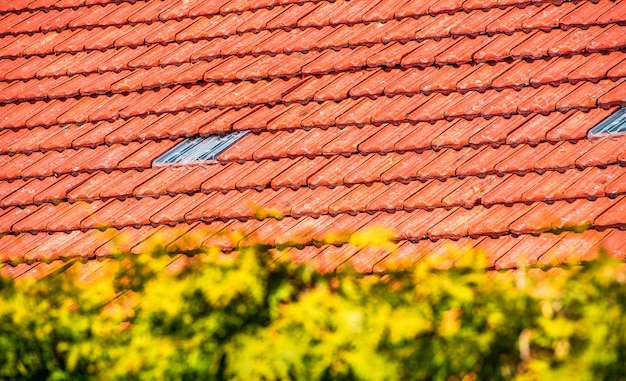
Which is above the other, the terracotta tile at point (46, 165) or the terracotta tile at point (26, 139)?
the terracotta tile at point (26, 139)

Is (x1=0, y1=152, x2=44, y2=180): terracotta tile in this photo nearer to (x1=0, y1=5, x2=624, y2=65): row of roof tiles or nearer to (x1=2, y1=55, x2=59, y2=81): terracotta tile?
(x1=2, y1=55, x2=59, y2=81): terracotta tile

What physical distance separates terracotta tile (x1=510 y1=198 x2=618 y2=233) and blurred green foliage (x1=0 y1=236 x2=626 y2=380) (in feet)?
6.48

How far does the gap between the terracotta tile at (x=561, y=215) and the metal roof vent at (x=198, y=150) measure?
2.22 metres

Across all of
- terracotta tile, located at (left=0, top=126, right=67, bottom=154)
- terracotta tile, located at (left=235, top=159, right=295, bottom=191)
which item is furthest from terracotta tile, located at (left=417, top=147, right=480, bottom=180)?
terracotta tile, located at (left=0, top=126, right=67, bottom=154)

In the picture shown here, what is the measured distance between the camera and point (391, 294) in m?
4.01

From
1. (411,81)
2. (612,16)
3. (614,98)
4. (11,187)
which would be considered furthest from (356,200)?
(11,187)

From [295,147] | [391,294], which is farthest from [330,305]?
[295,147]

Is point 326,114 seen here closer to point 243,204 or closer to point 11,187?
point 243,204

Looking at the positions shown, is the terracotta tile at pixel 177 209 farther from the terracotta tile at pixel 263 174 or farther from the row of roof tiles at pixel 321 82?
the row of roof tiles at pixel 321 82

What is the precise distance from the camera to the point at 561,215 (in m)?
6.01

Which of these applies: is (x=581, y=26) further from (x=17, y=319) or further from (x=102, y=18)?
(x=17, y=319)

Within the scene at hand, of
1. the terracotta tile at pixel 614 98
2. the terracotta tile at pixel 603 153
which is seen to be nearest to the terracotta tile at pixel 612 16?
the terracotta tile at pixel 614 98

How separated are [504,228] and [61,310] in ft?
9.59

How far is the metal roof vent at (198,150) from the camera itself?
704 centimetres
